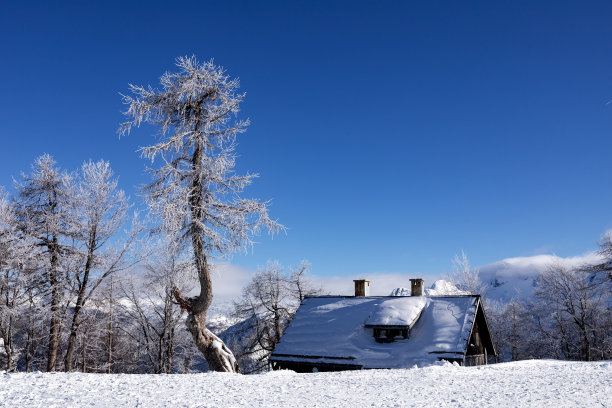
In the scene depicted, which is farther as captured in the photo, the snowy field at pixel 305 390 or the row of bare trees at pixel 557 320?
the row of bare trees at pixel 557 320

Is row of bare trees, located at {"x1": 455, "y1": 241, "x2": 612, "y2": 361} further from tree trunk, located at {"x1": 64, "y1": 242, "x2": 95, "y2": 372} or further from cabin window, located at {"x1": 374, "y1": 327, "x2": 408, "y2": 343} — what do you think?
tree trunk, located at {"x1": 64, "y1": 242, "x2": 95, "y2": 372}

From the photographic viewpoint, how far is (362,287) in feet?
88.7

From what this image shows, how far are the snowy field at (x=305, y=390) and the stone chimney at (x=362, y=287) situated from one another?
1628 centimetres

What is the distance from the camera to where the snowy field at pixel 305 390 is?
7258 mm

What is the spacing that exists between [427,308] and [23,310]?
19362mm

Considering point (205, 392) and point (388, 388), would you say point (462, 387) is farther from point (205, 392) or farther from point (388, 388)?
point (205, 392)

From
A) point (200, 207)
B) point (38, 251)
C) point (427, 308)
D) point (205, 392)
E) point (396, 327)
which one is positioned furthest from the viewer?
point (427, 308)

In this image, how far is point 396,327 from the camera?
2109 cm

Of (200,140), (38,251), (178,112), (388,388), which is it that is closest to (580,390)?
(388,388)

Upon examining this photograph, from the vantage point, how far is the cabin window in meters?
21.5

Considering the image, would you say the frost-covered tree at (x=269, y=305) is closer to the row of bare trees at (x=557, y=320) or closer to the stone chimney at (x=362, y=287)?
the stone chimney at (x=362, y=287)

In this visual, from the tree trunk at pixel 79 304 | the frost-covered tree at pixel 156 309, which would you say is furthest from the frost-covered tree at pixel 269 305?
the tree trunk at pixel 79 304

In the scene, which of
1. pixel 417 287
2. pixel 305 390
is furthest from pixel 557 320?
pixel 305 390

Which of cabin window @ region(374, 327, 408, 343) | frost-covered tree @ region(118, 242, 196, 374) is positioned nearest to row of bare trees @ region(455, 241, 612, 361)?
cabin window @ region(374, 327, 408, 343)
